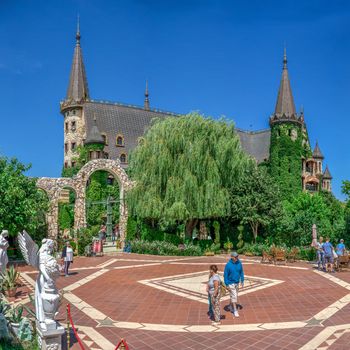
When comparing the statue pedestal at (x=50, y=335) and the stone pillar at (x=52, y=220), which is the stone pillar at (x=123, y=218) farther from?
the statue pedestal at (x=50, y=335)

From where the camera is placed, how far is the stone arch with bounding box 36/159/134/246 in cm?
2511

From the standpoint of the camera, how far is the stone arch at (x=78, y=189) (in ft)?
82.4

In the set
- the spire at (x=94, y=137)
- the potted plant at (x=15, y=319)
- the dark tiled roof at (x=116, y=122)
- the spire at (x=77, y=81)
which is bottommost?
the potted plant at (x=15, y=319)

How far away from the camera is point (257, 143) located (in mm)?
56469

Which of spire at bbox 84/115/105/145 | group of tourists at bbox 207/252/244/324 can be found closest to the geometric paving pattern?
group of tourists at bbox 207/252/244/324

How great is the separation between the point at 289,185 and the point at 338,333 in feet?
122

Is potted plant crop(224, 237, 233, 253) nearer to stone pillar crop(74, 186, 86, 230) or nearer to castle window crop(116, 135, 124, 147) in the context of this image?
stone pillar crop(74, 186, 86, 230)

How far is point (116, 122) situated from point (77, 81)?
26.6ft

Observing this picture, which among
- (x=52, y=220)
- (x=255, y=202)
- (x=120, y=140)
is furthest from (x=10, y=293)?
(x=120, y=140)

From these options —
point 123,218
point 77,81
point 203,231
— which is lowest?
point 203,231

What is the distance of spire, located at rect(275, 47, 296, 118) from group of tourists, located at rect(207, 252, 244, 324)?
39.0m

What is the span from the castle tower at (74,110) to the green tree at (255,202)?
28192 mm

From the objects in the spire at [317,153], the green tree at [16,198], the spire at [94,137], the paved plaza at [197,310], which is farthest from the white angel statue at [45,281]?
the spire at [317,153]

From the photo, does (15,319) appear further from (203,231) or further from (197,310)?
(203,231)
